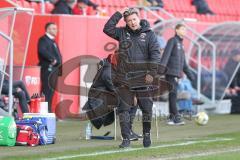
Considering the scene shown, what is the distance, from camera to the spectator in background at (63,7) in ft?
69.6

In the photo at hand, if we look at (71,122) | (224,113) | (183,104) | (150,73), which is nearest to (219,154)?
(150,73)

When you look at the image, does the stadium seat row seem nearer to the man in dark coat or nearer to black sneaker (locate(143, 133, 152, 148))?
the man in dark coat

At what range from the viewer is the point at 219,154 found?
12.4 metres

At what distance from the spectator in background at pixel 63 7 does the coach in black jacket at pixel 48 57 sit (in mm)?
1762

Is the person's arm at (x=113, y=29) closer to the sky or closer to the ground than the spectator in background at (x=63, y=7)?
closer to the ground

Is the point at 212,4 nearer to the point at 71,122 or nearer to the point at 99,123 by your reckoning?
the point at 71,122

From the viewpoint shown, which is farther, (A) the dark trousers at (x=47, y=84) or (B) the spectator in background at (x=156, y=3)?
(B) the spectator in background at (x=156, y=3)

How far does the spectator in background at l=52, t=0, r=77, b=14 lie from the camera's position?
21.2 meters

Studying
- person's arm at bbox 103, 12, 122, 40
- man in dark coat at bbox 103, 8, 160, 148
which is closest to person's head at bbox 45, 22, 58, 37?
person's arm at bbox 103, 12, 122, 40

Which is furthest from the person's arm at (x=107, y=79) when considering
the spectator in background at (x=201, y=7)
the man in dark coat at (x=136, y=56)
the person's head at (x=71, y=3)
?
the spectator in background at (x=201, y=7)

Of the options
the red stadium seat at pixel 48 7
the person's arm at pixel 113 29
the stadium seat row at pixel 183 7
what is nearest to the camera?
the person's arm at pixel 113 29

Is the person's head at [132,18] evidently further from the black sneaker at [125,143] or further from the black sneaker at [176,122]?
the black sneaker at [176,122]

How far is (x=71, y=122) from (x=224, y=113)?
18.0 ft

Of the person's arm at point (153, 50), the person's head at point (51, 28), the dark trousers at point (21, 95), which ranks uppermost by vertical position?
the person's head at point (51, 28)
